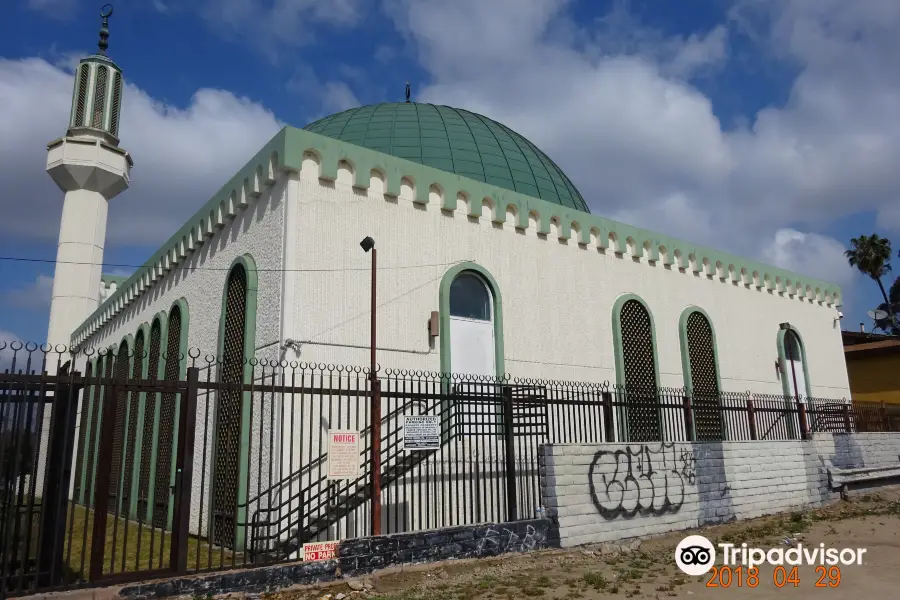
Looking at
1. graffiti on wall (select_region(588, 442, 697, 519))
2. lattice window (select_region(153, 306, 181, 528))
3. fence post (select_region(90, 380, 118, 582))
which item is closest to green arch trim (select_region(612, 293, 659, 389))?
graffiti on wall (select_region(588, 442, 697, 519))

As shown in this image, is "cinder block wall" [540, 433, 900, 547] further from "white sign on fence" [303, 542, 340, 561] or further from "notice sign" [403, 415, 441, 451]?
"white sign on fence" [303, 542, 340, 561]

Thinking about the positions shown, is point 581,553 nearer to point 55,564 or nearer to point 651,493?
point 651,493

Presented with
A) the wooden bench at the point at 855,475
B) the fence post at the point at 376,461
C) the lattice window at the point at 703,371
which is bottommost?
the wooden bench at the point at 855,475

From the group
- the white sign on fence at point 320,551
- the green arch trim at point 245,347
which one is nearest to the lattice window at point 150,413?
the green arch trim at point 245,347

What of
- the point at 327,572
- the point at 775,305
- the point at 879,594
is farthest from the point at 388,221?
the point at 775,305

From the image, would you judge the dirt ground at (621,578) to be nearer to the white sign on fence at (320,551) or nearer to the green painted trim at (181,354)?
the white sign on fence at (320,551)

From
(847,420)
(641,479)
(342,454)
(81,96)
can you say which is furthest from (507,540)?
(81,96)

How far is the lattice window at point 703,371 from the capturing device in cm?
1543

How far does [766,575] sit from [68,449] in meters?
7.28

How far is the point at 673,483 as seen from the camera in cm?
1040

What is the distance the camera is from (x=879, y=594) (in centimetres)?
644

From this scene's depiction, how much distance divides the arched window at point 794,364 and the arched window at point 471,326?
10.7m

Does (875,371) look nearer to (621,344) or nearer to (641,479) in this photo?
(621,344)

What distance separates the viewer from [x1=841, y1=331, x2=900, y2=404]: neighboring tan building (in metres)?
23.8
